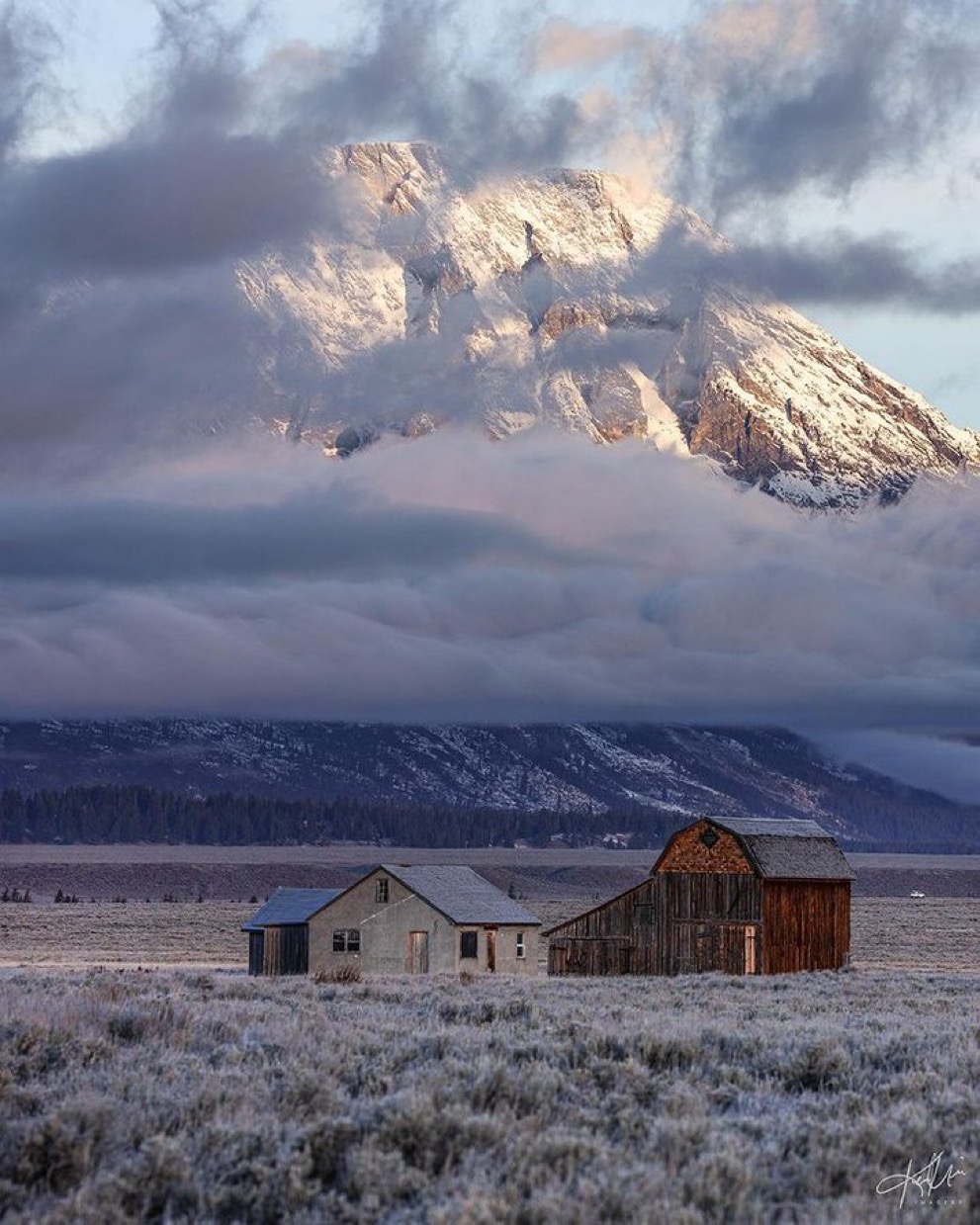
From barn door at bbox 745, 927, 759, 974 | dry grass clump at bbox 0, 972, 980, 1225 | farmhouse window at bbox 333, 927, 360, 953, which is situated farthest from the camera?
farmhouse window at bbox 333, 927, 360, 953

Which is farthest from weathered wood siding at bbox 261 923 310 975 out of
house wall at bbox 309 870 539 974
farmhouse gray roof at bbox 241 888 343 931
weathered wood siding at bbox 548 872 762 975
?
weathered wood siding at bbox 548 872 762 975

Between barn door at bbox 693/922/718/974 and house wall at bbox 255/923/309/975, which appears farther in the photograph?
house wall at bbox 255/923/309/975

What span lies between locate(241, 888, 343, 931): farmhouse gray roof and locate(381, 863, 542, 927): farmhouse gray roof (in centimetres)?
341

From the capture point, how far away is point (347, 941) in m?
79.6

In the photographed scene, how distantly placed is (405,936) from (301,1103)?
63193 millimetres

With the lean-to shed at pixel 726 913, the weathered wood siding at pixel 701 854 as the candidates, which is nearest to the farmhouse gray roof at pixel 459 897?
the lean-to shed at pixel 726 913

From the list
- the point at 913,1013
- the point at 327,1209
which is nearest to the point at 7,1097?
the point at 327,1209

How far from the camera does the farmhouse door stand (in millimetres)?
78500

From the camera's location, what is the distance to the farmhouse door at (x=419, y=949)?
7850 cm

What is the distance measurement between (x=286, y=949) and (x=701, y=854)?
1914cm

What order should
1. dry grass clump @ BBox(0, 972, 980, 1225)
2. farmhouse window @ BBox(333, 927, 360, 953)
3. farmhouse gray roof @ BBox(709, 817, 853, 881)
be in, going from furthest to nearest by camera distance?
farmhouse window @ BBox(333, 927, 360, 953) → farmhouse gray roof @ BBox(709, 817, 853, 881) → dry grass clump @ BBox(0, 972, 980, 1225)

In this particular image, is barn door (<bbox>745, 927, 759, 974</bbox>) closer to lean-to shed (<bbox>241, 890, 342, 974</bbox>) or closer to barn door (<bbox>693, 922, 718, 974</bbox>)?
barn door (<bbox>693, 922, 718, 974</bbox>)

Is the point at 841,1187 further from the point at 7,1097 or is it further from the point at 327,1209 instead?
the point at 7,1097

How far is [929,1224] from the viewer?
13.7 metres
